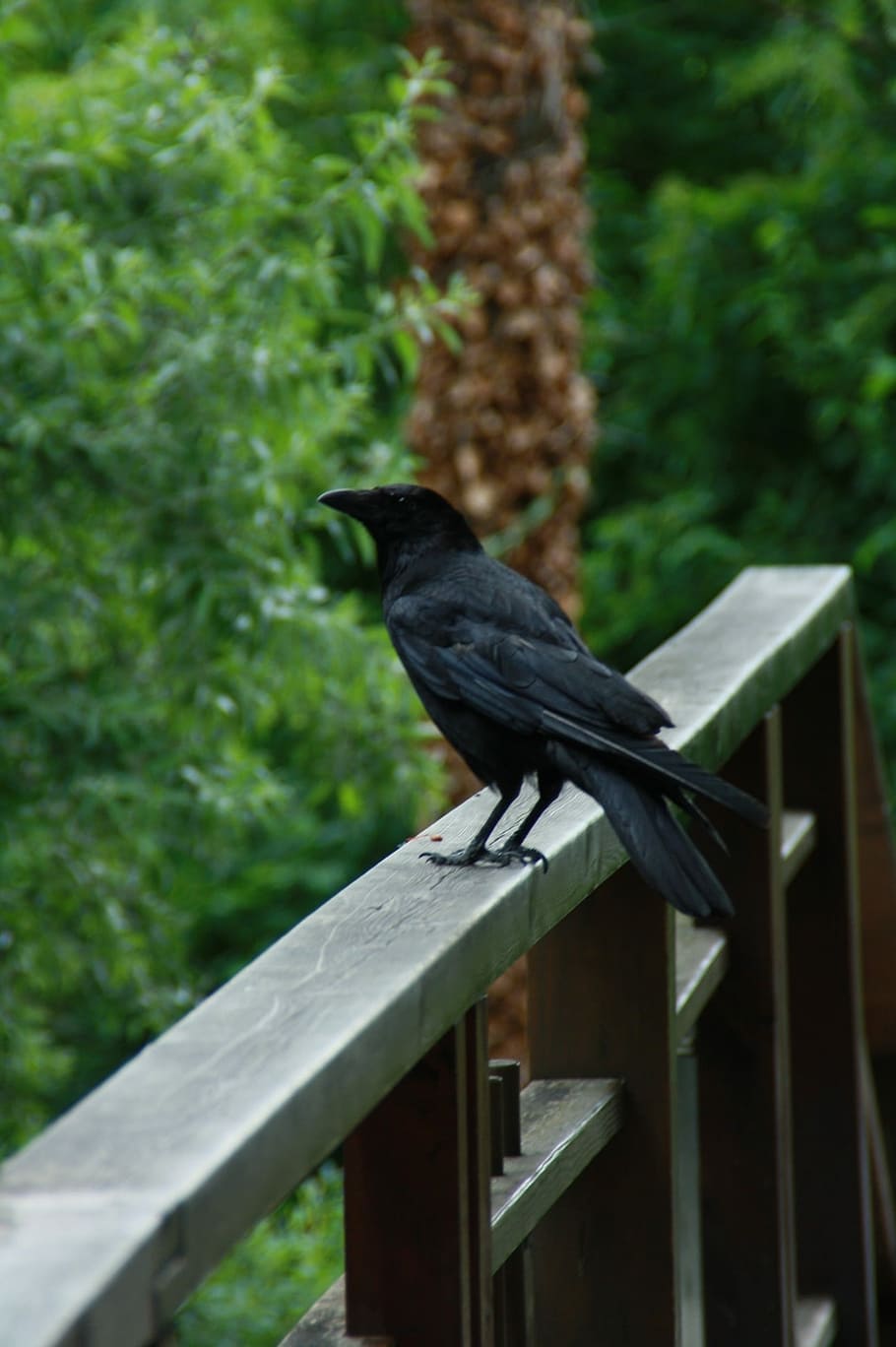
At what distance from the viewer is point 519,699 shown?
2.15m

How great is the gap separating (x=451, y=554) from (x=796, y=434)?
7.68 m

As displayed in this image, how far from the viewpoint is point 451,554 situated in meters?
2.55

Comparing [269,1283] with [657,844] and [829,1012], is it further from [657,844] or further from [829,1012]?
[657,844]

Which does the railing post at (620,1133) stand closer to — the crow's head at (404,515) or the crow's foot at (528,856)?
the crow's foot at (528,856)

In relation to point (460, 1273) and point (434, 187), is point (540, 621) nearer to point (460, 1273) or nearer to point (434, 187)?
point (460, 1273)

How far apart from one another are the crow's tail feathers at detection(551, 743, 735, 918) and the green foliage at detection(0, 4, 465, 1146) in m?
2.64

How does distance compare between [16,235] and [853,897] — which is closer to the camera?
[853,897]

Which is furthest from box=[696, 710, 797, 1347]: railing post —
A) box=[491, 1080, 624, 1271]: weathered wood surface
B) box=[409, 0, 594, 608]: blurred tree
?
box=[409, 0, 594, 608]: blurred tree

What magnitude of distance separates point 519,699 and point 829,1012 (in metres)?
1.27

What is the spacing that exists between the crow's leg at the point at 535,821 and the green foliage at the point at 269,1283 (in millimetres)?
4287

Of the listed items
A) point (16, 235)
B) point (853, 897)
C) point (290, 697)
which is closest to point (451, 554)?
point (853, 897)

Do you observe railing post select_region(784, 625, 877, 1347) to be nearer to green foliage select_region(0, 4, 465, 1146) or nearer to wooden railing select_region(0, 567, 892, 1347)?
wooden railing select_region(0, 567, 892, 1347)

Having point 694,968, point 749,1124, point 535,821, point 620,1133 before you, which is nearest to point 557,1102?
point 620,1133

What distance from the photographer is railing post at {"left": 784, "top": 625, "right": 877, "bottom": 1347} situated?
3066mm
